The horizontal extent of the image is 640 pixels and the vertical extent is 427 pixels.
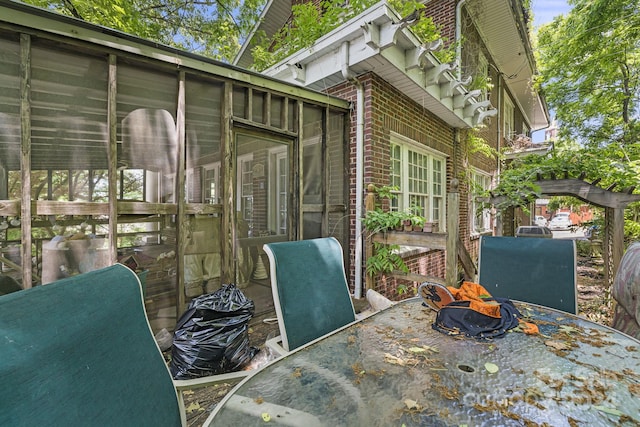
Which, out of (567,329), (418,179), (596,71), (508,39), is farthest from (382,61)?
(508,39)

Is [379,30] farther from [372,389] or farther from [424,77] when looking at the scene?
[372,389]

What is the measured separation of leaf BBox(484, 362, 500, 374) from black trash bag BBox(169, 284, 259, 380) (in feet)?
5.92


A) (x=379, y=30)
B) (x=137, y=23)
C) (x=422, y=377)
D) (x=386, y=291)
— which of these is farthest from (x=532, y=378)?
(x=137, y=23)

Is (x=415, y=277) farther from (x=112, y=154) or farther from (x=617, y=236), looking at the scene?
(x=112, y=154)

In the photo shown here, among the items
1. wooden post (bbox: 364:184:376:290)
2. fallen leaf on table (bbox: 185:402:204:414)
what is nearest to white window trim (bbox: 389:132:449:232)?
wooden post (bbox: 364:184:376:290)

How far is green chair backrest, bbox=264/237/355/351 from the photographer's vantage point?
1.72 m

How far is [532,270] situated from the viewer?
233cm

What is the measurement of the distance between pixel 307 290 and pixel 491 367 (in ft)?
3.44

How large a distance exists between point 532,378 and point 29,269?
320 cm

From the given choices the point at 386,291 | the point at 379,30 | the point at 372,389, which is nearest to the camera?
the point at 372,389

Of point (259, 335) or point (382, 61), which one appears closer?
point (259, 335)

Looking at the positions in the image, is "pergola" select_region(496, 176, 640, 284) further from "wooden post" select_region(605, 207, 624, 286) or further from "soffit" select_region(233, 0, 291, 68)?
"soffit" select_region(233, 0, 291, 68)

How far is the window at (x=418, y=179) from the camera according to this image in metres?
4.72

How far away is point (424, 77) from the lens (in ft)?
14.4
